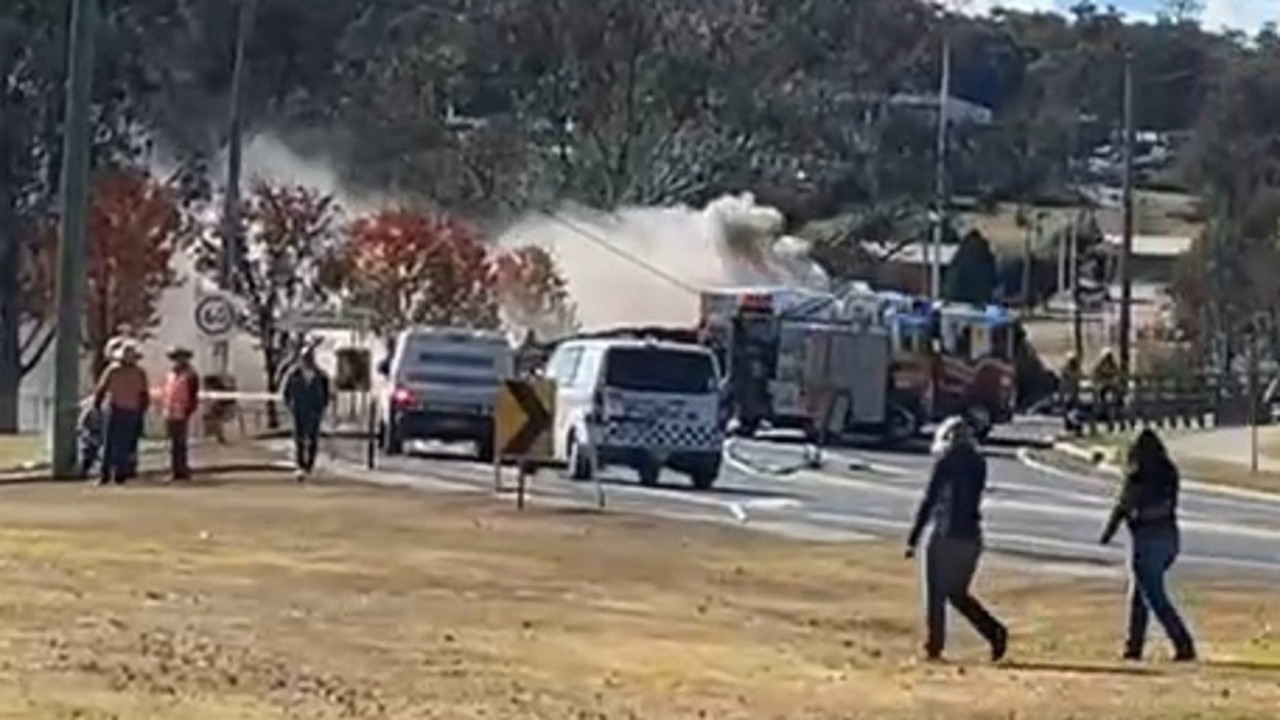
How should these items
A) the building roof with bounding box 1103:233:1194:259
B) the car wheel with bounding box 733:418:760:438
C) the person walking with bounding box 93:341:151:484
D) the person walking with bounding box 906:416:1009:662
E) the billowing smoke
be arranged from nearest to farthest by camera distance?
1. the person walking with bounding box 906:416:1009:662
2. the person walking with bounding box 93:341:151:484
3. the car wheel with bounding box 733:418:760:438
4. the billowing smoke
5. the building roof with bounding box 1103:233:1194:259

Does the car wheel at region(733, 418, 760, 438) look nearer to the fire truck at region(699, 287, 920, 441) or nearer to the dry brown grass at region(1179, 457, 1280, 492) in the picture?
the fire truck at region(699, 287, 920, 441)

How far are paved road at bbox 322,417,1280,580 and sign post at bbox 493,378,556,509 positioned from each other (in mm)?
1226

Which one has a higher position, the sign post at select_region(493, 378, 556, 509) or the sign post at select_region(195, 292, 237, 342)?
the sign post at select_region(195, 292, 237, 342)

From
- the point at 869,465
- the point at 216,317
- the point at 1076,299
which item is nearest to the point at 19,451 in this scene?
the point at 216,317

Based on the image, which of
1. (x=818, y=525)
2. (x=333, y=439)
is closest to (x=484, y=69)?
(x=333, y=439)

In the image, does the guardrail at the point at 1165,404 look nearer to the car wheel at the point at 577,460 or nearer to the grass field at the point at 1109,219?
the car wheel at the point at 577,460

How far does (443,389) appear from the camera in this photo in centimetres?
5191

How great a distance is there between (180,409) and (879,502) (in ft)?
28.5

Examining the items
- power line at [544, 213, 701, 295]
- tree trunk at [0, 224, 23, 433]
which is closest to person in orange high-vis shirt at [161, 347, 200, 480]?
tree trunk at [0, 224, 23, 433]

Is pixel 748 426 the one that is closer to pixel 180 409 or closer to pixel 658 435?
pixel 658 435

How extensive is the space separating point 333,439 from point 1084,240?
75.9 metres

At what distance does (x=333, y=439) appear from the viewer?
58.7 metres

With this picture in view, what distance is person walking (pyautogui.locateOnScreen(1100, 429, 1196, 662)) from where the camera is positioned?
23.9 meters

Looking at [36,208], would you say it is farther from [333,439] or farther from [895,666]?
[895,666]
